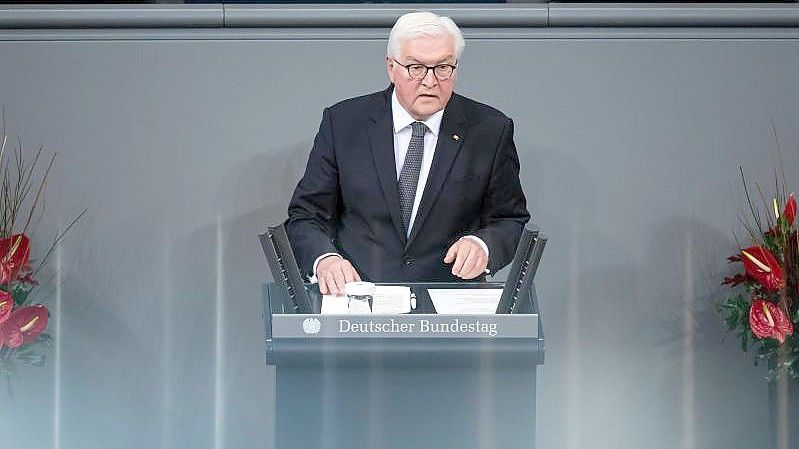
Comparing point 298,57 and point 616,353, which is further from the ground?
→ point 298,57

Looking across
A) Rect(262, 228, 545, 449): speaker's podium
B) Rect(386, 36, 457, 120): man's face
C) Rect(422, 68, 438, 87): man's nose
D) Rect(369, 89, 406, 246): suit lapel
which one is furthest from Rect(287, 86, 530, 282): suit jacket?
Rect(262, 228, 545, 449): speaker's podium

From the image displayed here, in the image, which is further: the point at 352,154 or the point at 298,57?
the point at 298,57

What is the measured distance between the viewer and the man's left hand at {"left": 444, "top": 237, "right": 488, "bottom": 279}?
3.35m

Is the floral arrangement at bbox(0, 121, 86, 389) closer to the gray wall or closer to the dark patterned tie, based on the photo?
the gray wall

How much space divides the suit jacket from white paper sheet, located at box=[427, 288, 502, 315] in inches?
22.2

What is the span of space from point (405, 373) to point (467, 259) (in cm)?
48

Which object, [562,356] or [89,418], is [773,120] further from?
[89,418]

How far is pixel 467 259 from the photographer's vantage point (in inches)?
132

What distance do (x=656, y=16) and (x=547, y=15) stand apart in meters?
0.39

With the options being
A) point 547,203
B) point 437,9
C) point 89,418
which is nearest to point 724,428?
point 547,203

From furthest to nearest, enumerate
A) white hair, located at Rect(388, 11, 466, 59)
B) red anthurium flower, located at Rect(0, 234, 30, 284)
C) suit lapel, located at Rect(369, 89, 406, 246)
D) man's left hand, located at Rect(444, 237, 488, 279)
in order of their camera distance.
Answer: red anthurium flower, located at Rect(0, 234, 30, 284)
suit lapel, located at Rect(369, 89, 406, 246)
white hair, located at Rect(388, 11, 466, 59)
man's left hand, located at Rect(444, 237, 488, 279)

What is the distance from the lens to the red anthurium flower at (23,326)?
4254mm

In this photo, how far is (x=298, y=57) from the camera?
486cm

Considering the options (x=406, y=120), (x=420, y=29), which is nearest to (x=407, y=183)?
(x=406, y=120)
